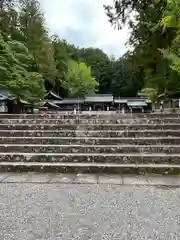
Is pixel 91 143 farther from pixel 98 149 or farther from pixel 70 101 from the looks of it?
pixel 70 101

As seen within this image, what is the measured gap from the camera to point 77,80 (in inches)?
1900

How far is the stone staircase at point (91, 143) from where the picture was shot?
5.55 metres

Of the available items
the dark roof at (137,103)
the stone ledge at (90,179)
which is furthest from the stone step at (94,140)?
the dark roof at (137,103)

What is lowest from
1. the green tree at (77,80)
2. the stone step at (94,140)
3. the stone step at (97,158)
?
the stone step at (97,158)

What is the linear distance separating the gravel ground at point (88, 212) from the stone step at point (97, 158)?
1.20 meters

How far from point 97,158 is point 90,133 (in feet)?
4.30

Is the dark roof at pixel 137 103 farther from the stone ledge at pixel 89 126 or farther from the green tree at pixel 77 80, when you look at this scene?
the stone ledge at pixel 89 126

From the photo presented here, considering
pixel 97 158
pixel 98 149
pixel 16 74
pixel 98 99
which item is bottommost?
pixel 97 158

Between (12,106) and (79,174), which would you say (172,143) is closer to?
(79,174)

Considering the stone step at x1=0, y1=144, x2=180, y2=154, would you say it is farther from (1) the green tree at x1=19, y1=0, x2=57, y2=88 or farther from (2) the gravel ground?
(1) the green tree at x1=19, y1=0, x2=57, y2=88

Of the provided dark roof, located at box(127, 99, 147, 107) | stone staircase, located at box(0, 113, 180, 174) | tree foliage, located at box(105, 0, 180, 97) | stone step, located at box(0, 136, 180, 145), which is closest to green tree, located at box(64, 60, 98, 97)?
dark roof, located at box(127, 99, 147, 107)

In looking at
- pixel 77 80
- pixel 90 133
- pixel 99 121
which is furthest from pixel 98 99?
pixel 90 133

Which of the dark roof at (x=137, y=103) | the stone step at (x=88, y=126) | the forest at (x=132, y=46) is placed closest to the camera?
the stone step at (x=88, y=126)

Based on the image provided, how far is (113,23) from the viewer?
699 inches
